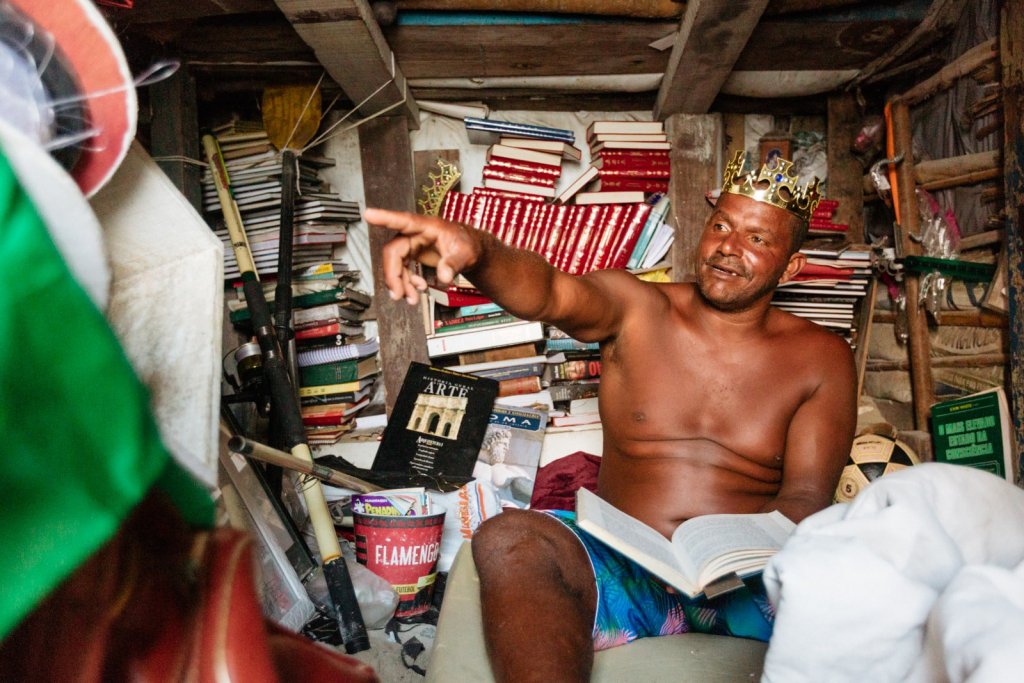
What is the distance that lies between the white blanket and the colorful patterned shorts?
86cm

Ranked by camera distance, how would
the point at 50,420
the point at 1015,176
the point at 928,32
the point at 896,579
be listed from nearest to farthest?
the point at 50,420 < the point at 896,579 < the point at 1015,176 < the point at 928,32

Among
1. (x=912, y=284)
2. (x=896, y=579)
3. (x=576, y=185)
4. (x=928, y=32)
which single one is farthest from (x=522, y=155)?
(x=896, y=579)

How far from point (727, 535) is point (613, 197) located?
7.58ft

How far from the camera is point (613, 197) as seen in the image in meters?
3.38

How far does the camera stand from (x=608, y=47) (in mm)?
2918

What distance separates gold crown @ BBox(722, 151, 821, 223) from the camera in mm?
2059

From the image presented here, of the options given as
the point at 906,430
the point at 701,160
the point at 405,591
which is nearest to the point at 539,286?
the point at 405,591

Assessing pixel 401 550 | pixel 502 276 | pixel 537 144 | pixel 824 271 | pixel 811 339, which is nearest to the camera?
pixel 502 276

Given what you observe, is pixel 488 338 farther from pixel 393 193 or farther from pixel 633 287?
→ pixel 633 287

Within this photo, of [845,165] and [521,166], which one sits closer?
[521,166]

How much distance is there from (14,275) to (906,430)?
11.5ft

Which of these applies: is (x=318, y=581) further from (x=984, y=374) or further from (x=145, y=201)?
(x=984, y=374)

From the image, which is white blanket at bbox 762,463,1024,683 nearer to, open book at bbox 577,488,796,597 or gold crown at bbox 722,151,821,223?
open book at bbox 577,488,796,597

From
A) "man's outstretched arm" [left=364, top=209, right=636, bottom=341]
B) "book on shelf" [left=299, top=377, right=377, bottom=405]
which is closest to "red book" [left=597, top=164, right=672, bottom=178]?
"man's outstretched arm" [left=364, top=209, right=636, bottom=341]
